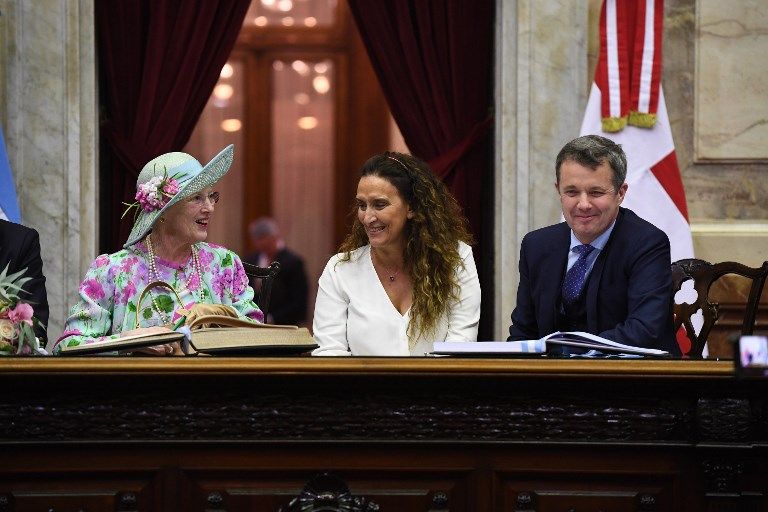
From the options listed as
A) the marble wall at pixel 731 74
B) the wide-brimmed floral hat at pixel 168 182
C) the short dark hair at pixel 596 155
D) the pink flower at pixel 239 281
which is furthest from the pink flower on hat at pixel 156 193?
the marble wall at pixel 731 74

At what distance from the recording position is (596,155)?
12.4 ft

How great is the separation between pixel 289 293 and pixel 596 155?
5.20 metres

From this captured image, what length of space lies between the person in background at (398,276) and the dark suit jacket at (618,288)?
0.25 metres

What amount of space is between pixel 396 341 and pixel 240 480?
1132 millimetres

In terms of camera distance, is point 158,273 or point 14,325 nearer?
point 14,325

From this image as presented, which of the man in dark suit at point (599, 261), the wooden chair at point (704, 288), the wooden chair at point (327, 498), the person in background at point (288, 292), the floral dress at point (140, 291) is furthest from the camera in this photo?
the person in background at point (288, 292)

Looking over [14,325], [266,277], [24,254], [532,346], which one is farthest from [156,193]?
[532,346]

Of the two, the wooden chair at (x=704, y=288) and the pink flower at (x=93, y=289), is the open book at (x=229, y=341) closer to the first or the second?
the pink flower at (x=93, y=289)

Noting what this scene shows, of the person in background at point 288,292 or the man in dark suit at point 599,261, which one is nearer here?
the man in dark suit at point 599,261

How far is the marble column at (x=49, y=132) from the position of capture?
5.91m

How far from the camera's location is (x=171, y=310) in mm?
4004

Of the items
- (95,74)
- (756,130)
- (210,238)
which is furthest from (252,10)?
(756,130)

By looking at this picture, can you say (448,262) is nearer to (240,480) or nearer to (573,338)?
(573,338)

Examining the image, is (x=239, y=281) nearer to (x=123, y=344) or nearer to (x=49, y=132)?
(x=123, y=344)
